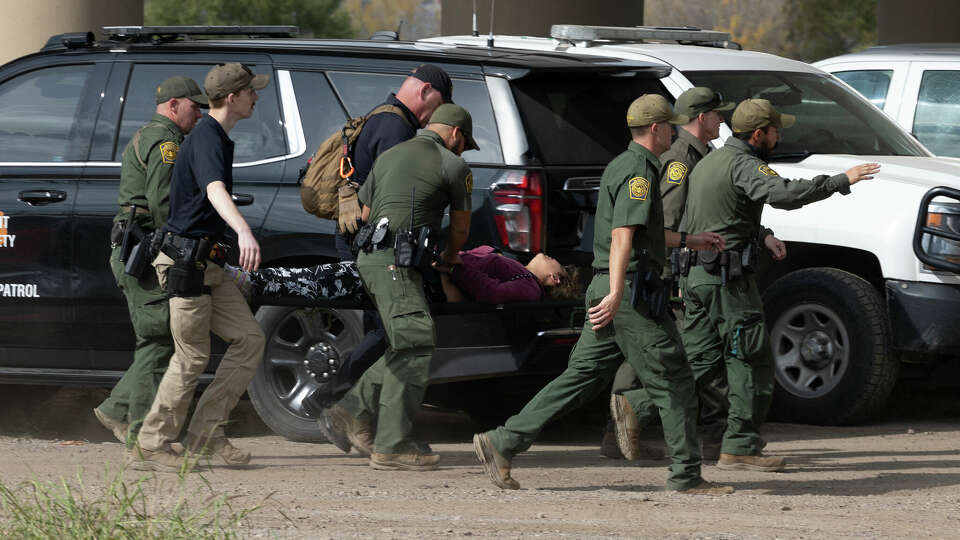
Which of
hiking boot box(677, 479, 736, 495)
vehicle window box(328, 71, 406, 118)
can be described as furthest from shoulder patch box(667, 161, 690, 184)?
hiking boot box(677, 479, 736, 495)

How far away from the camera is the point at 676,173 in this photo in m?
7.40

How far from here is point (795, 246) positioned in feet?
28.5

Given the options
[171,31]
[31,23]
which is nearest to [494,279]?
[171,31]

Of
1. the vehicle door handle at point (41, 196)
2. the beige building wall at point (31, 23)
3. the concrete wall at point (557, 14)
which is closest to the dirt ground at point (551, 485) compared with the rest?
the vehicle door handle at point (41, 196)

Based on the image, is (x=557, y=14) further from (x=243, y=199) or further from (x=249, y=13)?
(x=249, y=13)

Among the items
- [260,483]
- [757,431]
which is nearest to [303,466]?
[260,483]

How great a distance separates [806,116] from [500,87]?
7.86 ft

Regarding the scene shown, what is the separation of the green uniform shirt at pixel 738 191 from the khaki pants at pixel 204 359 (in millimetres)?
2109

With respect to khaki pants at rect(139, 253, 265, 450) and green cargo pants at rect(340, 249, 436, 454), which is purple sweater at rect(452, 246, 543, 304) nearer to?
green cargo pants at rect(340, 249, 436, 454)

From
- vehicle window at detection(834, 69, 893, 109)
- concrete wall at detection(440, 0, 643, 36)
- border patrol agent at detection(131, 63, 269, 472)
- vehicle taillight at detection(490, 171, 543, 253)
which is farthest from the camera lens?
concrete wall at detection(440, 0, 643, 36)

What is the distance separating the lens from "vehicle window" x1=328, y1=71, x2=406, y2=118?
308 inches

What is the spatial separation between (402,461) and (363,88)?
6.34ft

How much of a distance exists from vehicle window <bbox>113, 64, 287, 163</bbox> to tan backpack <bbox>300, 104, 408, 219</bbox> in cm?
43

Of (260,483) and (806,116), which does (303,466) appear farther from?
(806,116)
